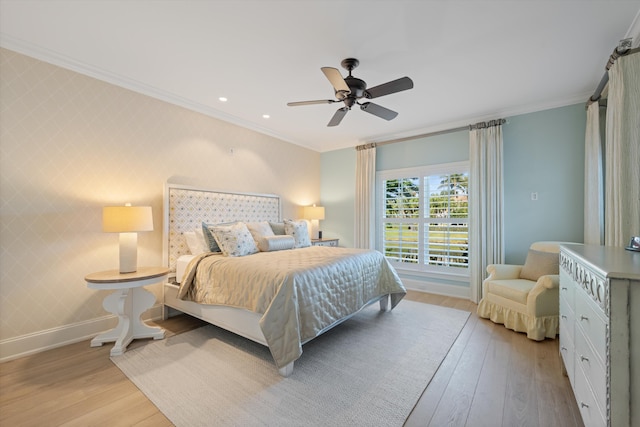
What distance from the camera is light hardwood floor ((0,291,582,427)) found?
1.72 meters

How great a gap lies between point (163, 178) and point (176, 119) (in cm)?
81

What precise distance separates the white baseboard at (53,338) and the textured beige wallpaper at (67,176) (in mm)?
53

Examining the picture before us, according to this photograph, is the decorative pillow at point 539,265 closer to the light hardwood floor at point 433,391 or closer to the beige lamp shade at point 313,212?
the light hardwood floor at point 433,391

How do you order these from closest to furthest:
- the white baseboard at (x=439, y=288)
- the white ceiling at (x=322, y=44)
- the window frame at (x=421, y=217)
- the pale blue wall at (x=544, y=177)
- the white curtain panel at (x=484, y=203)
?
1. the white ceiling at (x=322, y=44)
2. the pale blue wall at (x=544, y=177)
3. the white curtain panel at (x=484, y=203)
4. the white baseboard at (x=439, y=288)
5. the window frame at (x=421, y=217)

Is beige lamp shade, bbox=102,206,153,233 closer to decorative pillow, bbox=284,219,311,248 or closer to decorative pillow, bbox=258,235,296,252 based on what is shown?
decorative pillow, bbox=258,235,296,252

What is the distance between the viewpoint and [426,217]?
4.76m

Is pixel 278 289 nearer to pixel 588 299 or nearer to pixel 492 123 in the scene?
pixel 588 299

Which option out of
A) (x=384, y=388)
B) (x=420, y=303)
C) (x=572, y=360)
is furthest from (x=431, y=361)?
(x=420, y=303)

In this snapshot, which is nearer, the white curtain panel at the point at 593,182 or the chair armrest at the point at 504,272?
the white curtain panel at the point at 593,182

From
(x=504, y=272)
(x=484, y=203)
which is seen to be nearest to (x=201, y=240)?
(x=504, y=272)

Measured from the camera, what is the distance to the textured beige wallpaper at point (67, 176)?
246 centimetres

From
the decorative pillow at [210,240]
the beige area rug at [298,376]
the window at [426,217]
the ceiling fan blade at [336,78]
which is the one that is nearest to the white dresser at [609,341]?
the beige area rug at [298,376]

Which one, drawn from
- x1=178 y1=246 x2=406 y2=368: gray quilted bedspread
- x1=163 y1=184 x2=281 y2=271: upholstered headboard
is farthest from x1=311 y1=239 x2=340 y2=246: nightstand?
x1=178 y1=246 x2=406 y2=368: gray quilted bedspread

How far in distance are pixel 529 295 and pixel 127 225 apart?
13.5 feet
